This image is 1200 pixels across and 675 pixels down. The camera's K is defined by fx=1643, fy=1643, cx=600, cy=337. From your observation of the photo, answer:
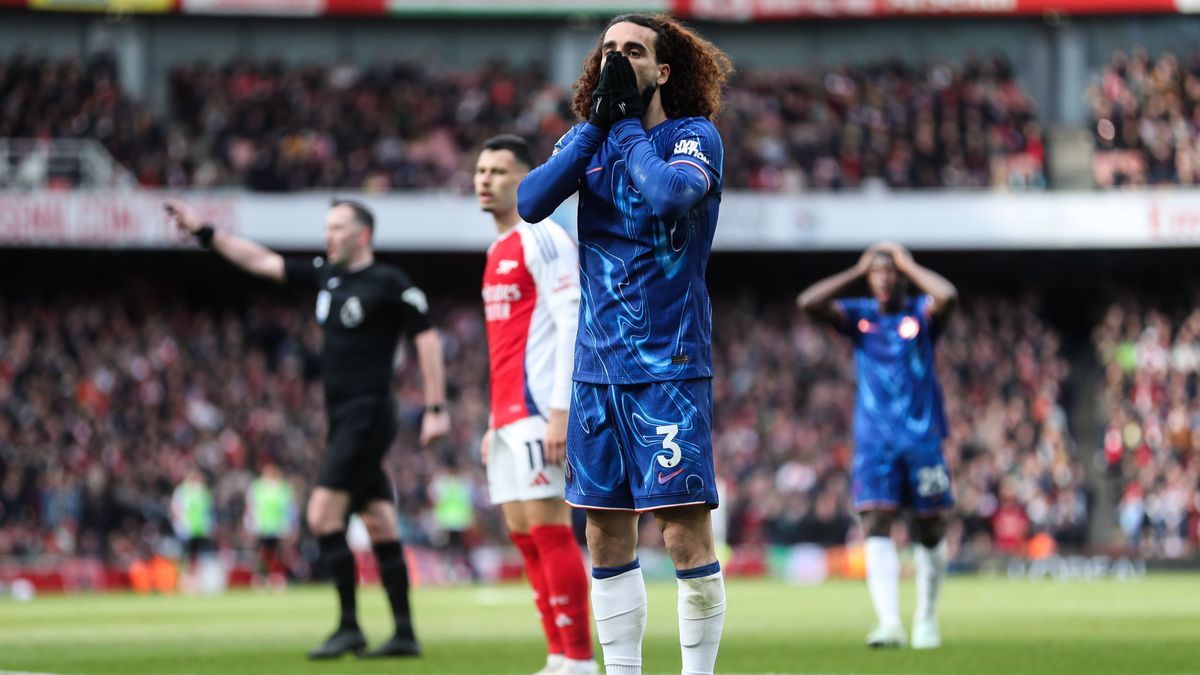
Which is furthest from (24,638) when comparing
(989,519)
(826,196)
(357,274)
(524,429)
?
(826,196)

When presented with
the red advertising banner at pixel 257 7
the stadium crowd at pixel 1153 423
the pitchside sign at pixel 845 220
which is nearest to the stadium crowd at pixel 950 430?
the stadium crowd at pixel 1153 423

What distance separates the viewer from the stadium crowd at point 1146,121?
31.1 meters

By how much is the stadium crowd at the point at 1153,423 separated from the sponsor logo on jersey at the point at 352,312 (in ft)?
60.9

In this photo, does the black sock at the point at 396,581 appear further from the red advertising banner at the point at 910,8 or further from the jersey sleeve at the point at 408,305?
the red advertising banner at the point at 910,8

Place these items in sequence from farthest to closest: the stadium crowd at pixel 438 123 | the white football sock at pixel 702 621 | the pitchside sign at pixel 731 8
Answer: the pitchside sign at pixel 731 8, the stadium crowd at pixel 438 123, the white football sock at pixel 702 621

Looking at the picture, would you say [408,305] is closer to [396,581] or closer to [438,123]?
[396,581]

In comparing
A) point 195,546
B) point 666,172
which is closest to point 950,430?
point 195,546

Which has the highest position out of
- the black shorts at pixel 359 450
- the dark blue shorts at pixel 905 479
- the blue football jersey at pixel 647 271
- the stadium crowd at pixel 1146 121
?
the stadium crowd at pixel 1146 121

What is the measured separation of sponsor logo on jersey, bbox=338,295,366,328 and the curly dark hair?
14.0 feet

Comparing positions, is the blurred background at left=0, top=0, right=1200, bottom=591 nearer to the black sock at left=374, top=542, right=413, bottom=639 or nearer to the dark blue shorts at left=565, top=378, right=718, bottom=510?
the black sock at left=374, top=542, right=413, bottom=639

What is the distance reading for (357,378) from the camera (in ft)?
32.0

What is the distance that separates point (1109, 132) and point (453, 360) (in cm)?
1358

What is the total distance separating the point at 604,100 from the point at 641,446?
1.13 m

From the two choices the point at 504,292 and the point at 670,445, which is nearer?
the point at 670,445
